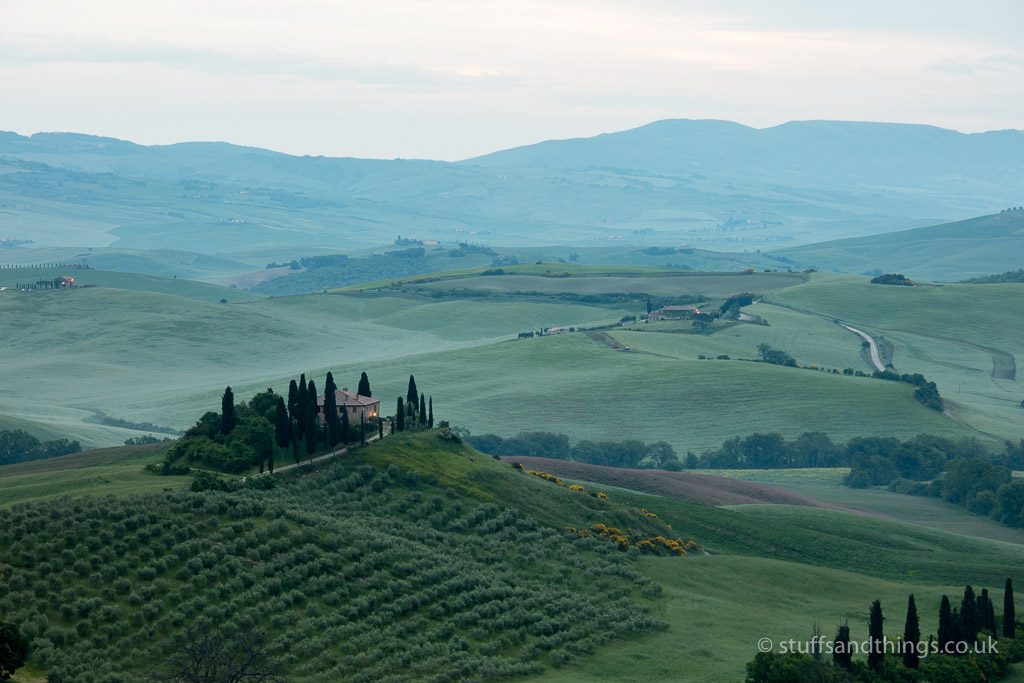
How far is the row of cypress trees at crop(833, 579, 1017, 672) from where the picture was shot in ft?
199

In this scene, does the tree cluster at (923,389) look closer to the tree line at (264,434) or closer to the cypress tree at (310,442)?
the tree line at (264,434)

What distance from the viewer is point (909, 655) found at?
6141cm

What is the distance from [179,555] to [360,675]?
11.2m

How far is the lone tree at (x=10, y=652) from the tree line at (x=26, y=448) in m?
90.6

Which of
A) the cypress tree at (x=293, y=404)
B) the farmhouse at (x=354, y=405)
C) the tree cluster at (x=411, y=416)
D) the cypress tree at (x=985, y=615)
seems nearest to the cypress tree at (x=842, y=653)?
the cypress tree at (x=985, y=615)

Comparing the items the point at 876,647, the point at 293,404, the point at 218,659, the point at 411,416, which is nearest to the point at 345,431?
the point at 293,404

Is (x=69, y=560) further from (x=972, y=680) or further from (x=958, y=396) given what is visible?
(x=958, y=396)

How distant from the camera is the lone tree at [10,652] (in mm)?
49281

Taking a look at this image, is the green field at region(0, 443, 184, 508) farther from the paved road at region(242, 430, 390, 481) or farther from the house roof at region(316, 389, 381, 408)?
the house roof at region(316, 389, 381, 408)

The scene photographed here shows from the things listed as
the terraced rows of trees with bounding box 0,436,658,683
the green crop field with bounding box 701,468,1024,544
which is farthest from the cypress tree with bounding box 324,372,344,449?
the green crop field with bounding box 701,468,1024,544

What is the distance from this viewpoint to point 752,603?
249 feet

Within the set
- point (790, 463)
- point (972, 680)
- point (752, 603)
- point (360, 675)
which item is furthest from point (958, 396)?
point (360, 675)

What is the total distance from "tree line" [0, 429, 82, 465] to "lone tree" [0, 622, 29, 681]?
9055 cm

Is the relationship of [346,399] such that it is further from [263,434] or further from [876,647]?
[876,647]
